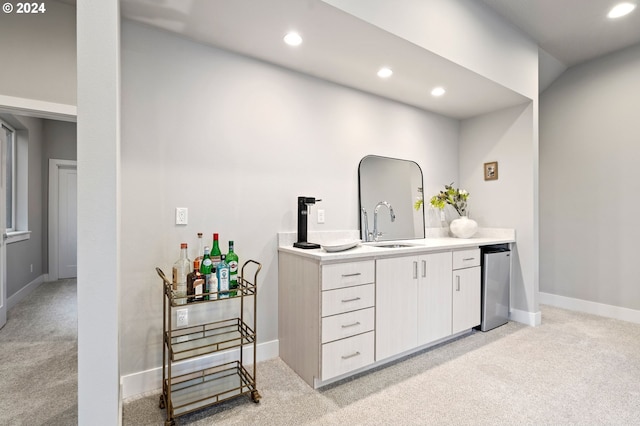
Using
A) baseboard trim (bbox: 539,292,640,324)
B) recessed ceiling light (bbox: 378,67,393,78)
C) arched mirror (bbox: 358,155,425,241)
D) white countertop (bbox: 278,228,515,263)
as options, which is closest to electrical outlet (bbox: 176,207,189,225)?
white countertop (bbox: 278,228,515,263)

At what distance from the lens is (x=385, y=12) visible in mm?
1964

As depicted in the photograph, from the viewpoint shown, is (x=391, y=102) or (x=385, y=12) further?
(x=391, y=102)

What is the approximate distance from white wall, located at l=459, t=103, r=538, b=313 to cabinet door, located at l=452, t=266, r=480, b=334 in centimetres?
70

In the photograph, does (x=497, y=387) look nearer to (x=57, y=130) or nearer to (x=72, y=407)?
(x=72, y=407)

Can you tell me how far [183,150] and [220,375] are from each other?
149cm

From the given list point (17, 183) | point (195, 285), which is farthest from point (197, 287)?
point (17, 183)

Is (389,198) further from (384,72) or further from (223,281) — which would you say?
(223,281)

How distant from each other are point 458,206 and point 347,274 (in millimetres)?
2239

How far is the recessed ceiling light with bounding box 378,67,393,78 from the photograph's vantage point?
8.17 ft

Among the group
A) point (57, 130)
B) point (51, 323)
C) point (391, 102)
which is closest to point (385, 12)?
point (391, 102)

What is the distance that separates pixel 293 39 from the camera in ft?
6.81

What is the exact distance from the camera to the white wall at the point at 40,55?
7.20ft

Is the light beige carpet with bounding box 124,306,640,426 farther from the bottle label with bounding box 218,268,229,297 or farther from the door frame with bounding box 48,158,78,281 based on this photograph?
the door frame with bounding box 48,158,78,281

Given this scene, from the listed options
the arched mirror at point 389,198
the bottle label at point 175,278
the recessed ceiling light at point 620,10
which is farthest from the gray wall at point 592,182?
the bottle label at point 175,278
